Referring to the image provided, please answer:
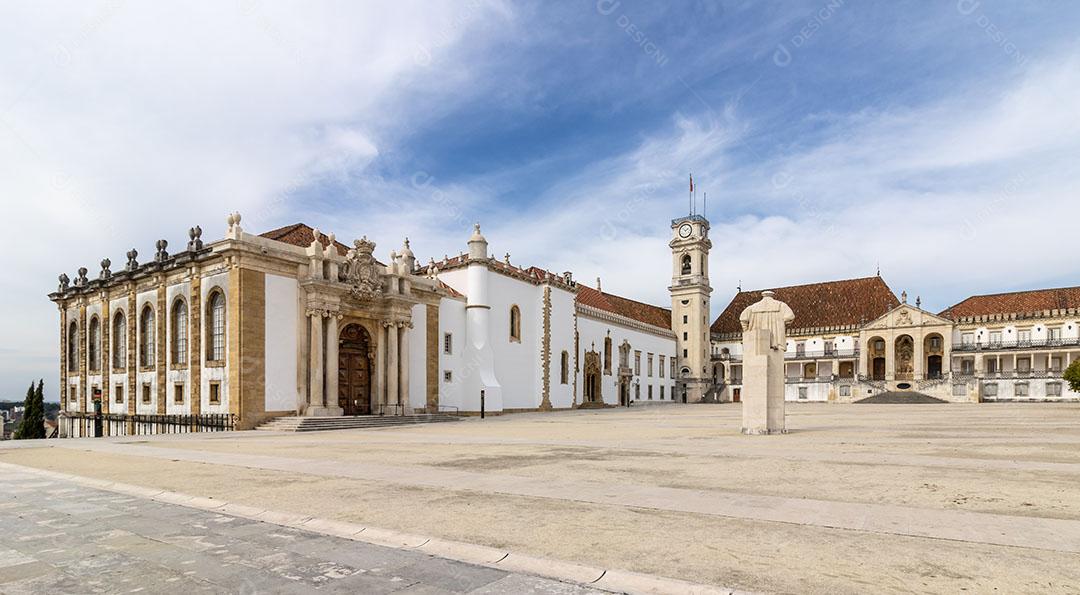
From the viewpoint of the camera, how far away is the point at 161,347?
109 ft

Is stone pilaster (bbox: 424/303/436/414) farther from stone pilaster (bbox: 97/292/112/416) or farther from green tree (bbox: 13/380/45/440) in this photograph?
green tree (bbox: 13/380/45/440)

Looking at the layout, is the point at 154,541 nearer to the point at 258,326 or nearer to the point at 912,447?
the point at 912,447

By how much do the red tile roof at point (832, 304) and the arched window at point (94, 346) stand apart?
6831 cm

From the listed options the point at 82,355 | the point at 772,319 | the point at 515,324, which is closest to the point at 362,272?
the point at 515,324

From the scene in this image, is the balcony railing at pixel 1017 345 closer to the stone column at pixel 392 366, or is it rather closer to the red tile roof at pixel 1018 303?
the red tile roof at pixel 1018 303

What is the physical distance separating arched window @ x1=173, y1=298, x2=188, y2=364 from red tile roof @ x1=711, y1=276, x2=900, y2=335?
216 ft

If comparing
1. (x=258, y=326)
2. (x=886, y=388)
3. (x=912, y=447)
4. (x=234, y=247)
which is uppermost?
(x=234, y=247)

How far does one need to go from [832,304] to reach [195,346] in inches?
2984

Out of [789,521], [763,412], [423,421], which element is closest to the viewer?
[789,521]

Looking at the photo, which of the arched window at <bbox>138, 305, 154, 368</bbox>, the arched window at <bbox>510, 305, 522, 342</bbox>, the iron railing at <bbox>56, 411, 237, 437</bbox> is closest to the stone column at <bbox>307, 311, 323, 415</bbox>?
the iron railing at <bbox>56, 411, 237, 437</bbox>

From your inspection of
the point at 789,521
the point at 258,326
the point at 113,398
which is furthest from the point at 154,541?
the point at 113,398

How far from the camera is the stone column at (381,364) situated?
3406 cm

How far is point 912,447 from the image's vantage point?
1516 centimetres

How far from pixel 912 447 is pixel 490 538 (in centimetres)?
1260
